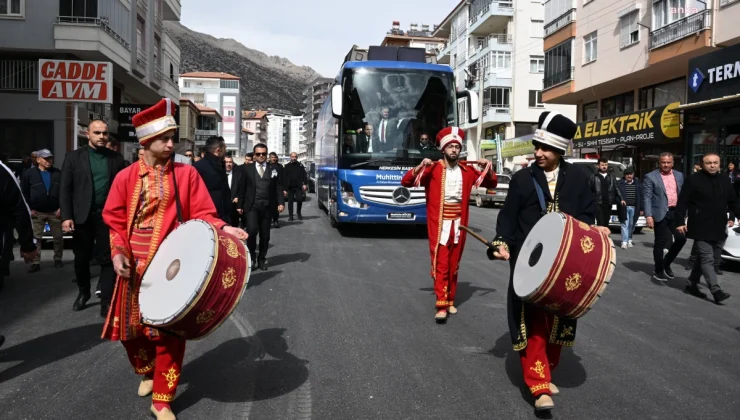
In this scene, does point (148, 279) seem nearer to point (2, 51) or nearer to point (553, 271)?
point (553, 271)

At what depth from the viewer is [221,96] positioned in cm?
12494

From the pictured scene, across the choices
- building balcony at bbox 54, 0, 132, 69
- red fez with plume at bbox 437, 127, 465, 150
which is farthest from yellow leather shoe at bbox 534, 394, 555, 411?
building balcony at bbox 54, 0, 132, 69

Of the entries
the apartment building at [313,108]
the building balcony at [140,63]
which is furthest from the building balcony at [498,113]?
the apartment building at [313,108]

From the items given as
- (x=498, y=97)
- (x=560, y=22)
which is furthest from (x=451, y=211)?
(x=498, y=97)

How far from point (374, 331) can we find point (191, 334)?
2.56 meters

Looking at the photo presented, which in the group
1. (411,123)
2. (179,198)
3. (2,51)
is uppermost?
(2,51)

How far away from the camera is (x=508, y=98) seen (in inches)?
1951

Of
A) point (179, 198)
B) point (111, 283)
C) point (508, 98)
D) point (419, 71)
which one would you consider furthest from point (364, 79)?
point (508, 98)

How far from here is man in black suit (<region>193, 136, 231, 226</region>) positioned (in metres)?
7.78

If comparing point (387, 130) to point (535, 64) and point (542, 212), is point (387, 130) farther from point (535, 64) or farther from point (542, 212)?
point (535, 64)

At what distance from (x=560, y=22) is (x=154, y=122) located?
32.8 metres

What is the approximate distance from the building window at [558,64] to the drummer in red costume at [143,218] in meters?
30.6

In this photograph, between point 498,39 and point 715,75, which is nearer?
point 715,75

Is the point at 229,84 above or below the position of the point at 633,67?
above
